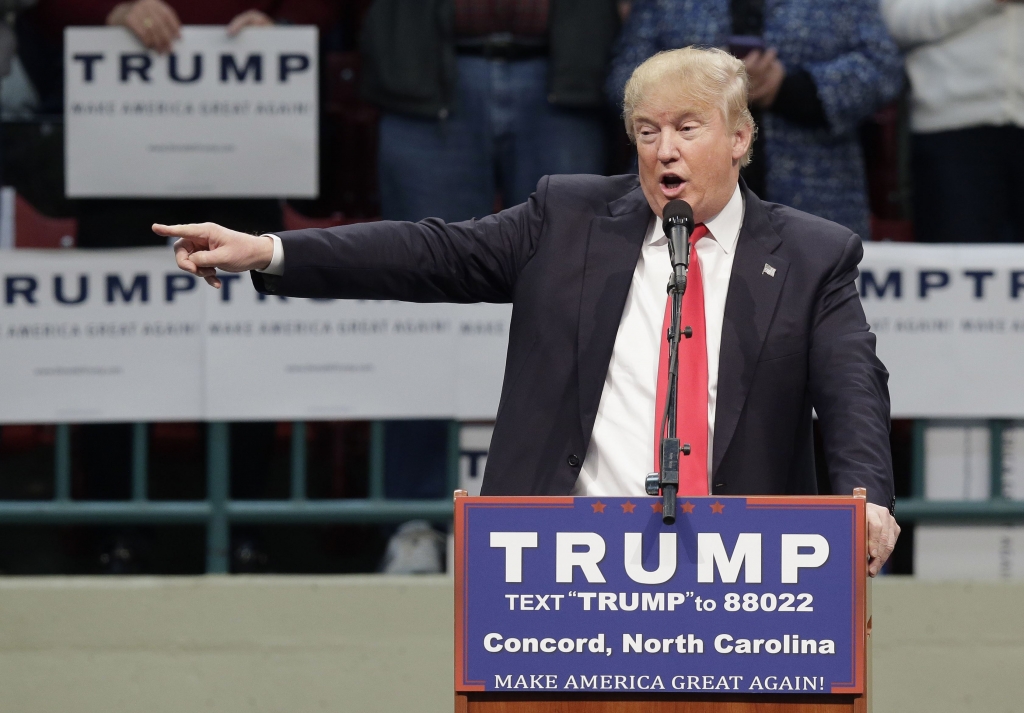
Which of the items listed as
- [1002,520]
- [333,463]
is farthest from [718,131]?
[333,463]

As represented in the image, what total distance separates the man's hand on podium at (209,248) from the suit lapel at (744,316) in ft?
3.01

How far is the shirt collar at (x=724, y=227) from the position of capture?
119 inches

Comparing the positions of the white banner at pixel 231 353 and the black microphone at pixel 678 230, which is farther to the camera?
the white banner at pixel 231 353

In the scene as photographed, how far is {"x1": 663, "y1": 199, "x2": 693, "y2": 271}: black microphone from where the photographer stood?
2.51m

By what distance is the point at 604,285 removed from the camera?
299 centimetres

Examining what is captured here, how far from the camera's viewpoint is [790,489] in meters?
3.02

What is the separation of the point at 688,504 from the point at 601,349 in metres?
0.60

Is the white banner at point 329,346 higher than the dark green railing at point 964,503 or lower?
higher

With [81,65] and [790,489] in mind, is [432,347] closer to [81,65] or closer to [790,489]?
[81,65]

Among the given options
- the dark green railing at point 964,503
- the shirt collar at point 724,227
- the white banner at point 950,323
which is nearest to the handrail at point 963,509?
the dark green railing at point 964,503

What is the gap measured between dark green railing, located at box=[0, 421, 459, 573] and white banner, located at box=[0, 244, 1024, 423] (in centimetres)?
11

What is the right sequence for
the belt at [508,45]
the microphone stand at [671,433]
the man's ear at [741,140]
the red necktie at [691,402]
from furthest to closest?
the belt at [508,45]
the man's ear at [741,140]
the red necktie at [691,402]
the microphone stand at [671,433]

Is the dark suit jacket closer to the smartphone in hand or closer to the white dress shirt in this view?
the white dress shirt

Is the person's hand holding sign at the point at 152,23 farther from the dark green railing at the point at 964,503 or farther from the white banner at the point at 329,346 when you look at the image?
the dark green railing at the point at 964,503
